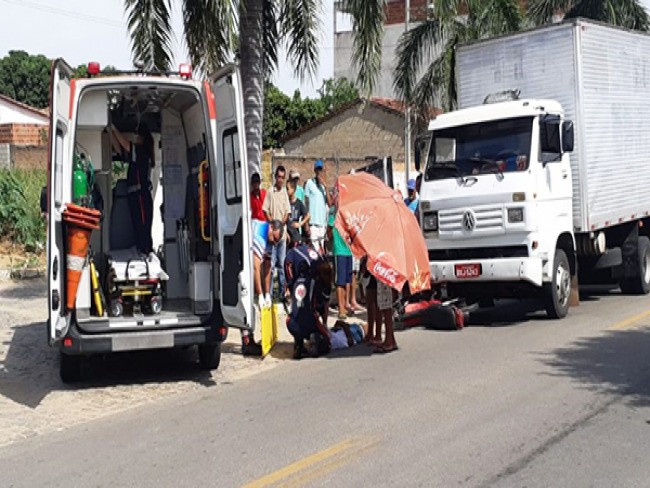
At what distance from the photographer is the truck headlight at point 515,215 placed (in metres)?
12.1

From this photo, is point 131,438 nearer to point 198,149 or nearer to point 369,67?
point 198,149

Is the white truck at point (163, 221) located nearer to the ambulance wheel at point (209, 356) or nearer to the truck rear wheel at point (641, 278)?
the ambulance wheel at point (209, 356)

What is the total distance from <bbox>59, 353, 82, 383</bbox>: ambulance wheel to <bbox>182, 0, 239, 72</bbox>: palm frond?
20.1ft

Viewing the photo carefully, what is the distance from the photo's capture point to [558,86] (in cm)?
1339

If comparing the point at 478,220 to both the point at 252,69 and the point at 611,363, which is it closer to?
the point at 611,363

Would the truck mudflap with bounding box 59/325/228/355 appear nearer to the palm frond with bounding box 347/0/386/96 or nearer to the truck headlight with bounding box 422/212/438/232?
the truck headlight with bounding box 422/212/438/232

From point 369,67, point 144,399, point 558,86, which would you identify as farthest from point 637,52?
point 144,399

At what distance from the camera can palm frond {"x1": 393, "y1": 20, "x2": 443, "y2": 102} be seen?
22562 mm

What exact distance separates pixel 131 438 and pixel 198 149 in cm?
402

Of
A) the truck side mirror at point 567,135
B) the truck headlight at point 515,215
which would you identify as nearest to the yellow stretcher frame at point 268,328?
the truck headlight at point 515,215

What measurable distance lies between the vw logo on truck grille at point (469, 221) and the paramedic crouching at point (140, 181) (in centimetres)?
427

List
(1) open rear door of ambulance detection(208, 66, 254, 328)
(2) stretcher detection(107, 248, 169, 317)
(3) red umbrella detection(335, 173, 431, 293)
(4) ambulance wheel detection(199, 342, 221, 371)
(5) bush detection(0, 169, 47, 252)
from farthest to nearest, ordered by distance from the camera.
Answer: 1. (5) bush detection(0, 169, 47, 252)
2. (3) red umbrella detection(335, 173, 431, 293)
3. (4) ambulance wheel detection(199, 342, 221, 371)
4. (2) stretcher detection(107, 248, 169, 317)
5. (1) open rear door of ambulance detection(208, 66, 254, 328)

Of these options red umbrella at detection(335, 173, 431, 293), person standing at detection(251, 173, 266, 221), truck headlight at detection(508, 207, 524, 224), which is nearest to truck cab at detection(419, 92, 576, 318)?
truck headlight at detection(508, 207, 524, 224)

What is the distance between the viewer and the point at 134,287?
31.1 ft
